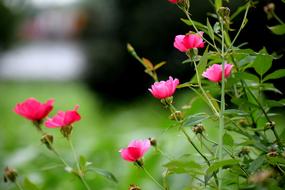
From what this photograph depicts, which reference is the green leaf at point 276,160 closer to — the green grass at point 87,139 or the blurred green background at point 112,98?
the blurred green background at point 112,98

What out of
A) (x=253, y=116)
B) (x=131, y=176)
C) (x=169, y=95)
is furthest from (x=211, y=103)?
(x=131, y=176)

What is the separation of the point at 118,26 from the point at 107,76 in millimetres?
546

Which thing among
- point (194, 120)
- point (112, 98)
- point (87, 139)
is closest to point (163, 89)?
point (194, 120)

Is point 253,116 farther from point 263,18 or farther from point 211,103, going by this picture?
point 263,18

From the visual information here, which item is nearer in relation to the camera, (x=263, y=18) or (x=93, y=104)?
(x=263, y=18)

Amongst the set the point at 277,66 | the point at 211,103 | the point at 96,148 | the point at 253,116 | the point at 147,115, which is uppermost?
the point at 211,103

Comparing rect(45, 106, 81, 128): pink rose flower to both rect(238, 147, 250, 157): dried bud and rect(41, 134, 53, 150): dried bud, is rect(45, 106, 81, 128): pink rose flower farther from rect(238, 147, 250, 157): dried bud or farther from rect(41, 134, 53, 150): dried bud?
rect(238, 147, 250, 157): dried bud

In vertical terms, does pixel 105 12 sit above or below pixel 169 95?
below

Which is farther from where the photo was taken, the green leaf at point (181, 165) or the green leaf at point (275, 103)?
the green leaf at point (275, 103)

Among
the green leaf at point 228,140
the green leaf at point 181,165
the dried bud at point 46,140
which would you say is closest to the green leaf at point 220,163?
the green leaf at point 181,165

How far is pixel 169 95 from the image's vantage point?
1.00m

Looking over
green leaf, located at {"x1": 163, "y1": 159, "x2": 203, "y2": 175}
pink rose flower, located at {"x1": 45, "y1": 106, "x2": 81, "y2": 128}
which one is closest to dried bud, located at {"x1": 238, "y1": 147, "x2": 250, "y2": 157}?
green leaf, located at {"x1": 163, "y1": 159, "x2": 203, "y2": 175}

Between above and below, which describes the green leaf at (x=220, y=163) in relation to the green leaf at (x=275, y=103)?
above

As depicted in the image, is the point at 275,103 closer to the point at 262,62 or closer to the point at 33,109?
the point at 262,62
